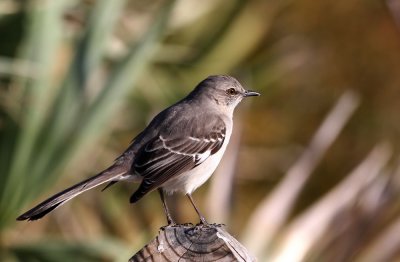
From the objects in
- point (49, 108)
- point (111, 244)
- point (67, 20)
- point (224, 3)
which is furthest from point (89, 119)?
point (224, 3)

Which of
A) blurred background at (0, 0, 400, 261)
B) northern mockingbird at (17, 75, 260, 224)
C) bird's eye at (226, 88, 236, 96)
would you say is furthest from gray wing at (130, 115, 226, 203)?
blurred background at (0, 0, 400, 261)

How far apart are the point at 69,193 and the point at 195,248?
1.75 m

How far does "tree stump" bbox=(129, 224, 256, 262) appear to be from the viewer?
11.3 feet

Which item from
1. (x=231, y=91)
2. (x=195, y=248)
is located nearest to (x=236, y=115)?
(x=231, y=91)

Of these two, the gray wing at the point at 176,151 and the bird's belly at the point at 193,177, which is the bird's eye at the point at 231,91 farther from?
the bird's belly at the point at 193,177

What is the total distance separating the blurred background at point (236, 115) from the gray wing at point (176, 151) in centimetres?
70

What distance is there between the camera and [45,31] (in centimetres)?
701

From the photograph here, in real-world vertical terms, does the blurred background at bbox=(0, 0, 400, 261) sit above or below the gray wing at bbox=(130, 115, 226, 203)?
above

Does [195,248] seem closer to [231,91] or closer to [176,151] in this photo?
[176,151]

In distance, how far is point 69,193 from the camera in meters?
5.09

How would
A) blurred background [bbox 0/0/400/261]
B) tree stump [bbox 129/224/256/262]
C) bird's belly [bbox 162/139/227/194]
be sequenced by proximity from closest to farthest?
tree stump [bbox 129/224/256/262] → bird's belly [bbox 162/139/227/194] → blurred background [bbox 0/0/400/261]

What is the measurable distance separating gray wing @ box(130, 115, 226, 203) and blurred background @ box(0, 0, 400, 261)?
0.70 metres

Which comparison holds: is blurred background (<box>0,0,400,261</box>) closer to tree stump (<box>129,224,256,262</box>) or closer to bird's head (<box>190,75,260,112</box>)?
bird's head (<box>190,75,260,112</box>)

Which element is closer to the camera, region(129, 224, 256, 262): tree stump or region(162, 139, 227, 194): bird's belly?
region(129, 224, 256, 262): tree stump
